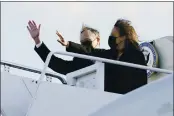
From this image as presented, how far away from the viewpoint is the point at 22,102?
409 cm

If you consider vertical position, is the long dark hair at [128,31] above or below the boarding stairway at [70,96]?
above

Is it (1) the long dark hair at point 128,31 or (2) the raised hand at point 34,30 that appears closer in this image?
(1) the long dark hair at point 128,31

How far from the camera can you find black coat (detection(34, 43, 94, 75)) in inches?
170

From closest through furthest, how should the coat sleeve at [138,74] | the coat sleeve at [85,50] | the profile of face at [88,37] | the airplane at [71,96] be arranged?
the airplane at [71,96]
the coat sleeve at [138,74]
the coat sleeve at [85,50]
the profile of face at [88,37]

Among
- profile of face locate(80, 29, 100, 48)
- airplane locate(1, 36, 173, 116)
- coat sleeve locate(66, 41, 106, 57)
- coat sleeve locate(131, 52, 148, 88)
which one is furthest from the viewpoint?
profile of face locate(80, 29, 100, 48)

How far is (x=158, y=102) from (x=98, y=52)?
165 centimetres

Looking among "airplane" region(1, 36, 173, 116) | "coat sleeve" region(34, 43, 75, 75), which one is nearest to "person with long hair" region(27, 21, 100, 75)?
"coat sleeve" region(34, 43, 75, 75)

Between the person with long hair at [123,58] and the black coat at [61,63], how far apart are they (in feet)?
1.29

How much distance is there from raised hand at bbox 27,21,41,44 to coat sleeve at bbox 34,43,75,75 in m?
0.09

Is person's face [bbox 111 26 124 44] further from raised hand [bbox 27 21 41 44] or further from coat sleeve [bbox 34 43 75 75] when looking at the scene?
raised hand [bbox 27 21 41 44]

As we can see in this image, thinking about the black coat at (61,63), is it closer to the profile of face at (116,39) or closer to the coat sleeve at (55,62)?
the coat sleeve at (55,62)

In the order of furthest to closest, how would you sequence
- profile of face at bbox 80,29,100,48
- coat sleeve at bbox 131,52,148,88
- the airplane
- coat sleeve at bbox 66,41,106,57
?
profile of face at bbox 80,29,100,48, coat sleeve at bbox 66,41,106,57, coat sleeve at bbox 131,52,148,88, the airplane

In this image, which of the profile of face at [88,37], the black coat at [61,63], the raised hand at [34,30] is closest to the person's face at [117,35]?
the profile of face at [88,37]

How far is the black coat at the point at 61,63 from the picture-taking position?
4309 mm
